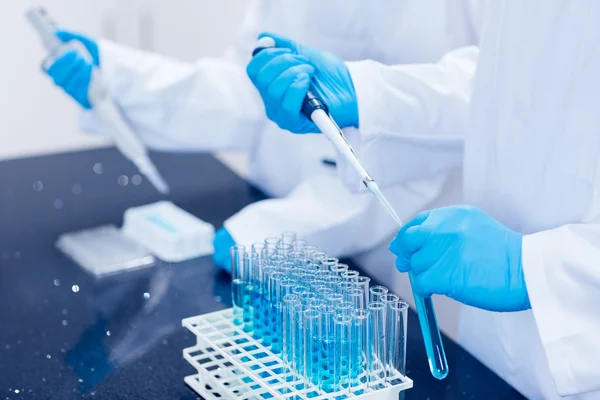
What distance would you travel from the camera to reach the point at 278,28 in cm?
205

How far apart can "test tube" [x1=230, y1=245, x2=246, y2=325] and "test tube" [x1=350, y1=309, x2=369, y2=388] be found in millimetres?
254

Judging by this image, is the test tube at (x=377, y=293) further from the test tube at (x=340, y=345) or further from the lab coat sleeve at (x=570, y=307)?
the lab coat sleeve at (x=570, y=307)

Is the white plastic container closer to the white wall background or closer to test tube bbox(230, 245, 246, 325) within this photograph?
test tube bbox(230, 245, 246, 325)

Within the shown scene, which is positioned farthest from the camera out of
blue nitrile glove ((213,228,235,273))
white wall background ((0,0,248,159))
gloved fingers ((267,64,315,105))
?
white wall background ((0,0,248,159))

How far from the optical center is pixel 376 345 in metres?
1.26

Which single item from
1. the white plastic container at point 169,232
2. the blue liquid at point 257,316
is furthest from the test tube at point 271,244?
the white plastic container at point 169,232

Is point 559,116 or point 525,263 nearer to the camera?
point 525,263

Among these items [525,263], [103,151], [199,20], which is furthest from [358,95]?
[199,20]

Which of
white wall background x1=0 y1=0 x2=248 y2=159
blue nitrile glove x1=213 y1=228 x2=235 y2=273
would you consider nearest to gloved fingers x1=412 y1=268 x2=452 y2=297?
blue nitrile glove x1=213 y1=228 x2=235 y2=273

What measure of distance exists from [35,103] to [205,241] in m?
1.84

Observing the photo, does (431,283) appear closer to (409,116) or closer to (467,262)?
(467,262)

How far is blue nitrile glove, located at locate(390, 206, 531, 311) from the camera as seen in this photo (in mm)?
1262

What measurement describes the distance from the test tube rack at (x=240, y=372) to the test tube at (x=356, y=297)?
4.9 inches

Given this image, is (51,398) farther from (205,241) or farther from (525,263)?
(525,263)
